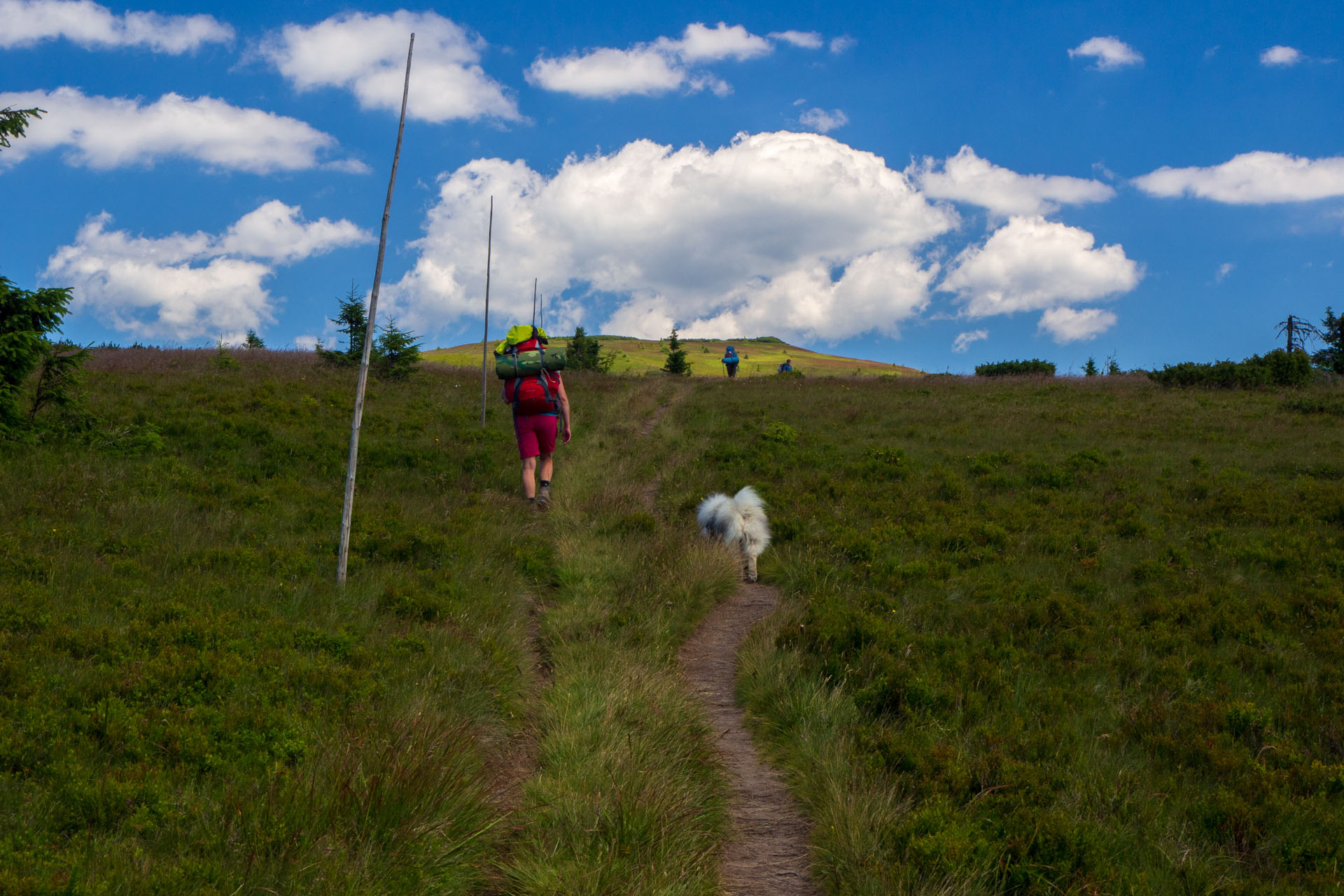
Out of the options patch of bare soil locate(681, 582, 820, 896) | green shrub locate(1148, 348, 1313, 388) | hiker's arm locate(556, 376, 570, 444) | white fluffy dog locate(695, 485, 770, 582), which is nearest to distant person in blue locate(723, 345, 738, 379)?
green shrub locate(1148, 348, 1313, 388)

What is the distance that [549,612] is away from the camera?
7441mm

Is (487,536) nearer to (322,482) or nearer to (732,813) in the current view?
(322,482)

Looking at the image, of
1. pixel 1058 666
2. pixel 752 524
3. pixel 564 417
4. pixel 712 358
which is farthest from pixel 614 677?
pixel 712 358

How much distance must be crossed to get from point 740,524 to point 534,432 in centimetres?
355

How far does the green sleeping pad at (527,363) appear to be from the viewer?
34.3 feet

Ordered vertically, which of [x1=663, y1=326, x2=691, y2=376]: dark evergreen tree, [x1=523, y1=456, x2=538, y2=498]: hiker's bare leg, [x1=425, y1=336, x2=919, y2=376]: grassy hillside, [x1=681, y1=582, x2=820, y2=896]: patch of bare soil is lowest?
[x1=681, y1=582, x2=820, y2=896]: patch of bare soil

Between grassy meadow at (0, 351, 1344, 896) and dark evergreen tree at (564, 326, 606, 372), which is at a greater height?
dark evergreen tree at (564, 326, 606, 372)

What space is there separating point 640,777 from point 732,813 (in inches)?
26.9

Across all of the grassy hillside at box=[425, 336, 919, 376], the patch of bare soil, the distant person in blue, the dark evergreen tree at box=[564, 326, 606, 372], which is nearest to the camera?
the patch of bare soil

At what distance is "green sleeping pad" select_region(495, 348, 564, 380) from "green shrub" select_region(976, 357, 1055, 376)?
2775 cm

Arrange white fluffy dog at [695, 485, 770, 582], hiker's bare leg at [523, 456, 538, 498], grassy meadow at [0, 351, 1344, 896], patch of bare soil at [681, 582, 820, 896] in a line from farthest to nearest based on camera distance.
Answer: hiker's bare leg at [523, 456, 538, 498]
white fluffy dog at [695, 485, 770, 582]
patch of bare soil at [681, 582, 820, 896]
grassy meadow at [0, 351, 1344, 896]

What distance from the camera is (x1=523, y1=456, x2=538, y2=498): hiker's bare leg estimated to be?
1113 centimetres

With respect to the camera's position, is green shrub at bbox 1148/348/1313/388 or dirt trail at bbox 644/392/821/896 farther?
green shrub at bbox 1148/348/1313/388

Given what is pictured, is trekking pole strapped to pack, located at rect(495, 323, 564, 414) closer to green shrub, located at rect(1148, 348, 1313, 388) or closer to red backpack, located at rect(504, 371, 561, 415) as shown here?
red backpack, located at rect(504, 371, 561, 415)
